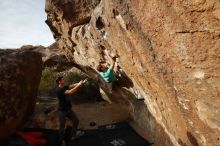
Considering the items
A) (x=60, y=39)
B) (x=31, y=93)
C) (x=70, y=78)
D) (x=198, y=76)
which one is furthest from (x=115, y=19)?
(x=70, y=78)

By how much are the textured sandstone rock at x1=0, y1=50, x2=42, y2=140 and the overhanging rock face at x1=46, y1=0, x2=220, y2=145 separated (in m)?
3.57

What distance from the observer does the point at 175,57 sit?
475 centimetres

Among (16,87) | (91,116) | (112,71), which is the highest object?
(112,71)

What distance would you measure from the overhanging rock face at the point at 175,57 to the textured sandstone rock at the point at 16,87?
3572 mm

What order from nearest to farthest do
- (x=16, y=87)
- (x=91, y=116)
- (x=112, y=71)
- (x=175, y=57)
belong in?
1. (x=175, y=57)
2. (x=112, y=71)
3. (x=16, y=87)
4. (x=91, y=116)

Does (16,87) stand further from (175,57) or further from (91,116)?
(175,57)

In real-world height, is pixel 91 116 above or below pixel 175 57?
below

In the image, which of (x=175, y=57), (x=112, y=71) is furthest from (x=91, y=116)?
(x=175, y=57)

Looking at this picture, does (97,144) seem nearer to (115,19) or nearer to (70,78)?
(115,19)

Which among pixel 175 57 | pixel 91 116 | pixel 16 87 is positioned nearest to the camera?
pixel 175 57

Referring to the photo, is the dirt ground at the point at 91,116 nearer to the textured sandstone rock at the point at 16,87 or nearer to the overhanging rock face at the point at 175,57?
the textured sandstone rock at the point at 16,87

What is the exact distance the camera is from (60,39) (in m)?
15.1

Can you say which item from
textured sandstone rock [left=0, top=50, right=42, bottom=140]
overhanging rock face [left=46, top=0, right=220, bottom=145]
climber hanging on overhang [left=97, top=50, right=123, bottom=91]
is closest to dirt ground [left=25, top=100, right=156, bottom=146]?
textured sandstone rock [left=0, top=50, right=42, bottom=140]

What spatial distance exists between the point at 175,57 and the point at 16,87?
672cm
